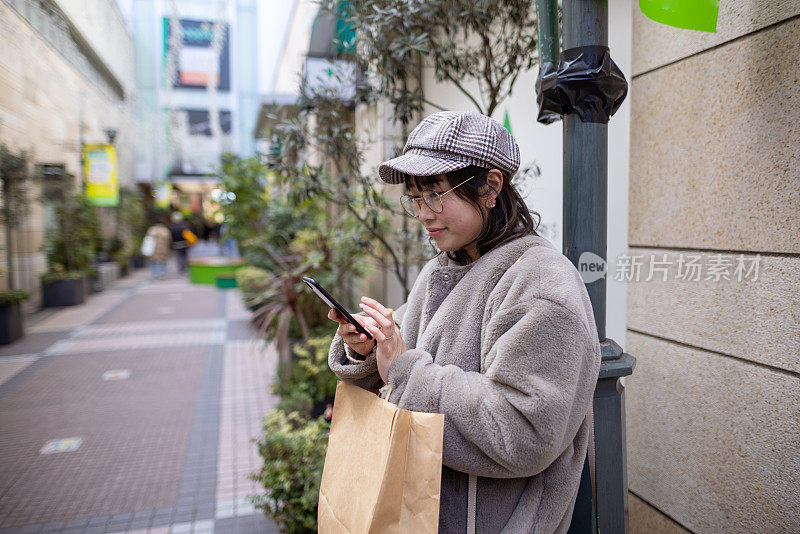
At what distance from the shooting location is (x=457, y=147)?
1.32 metres

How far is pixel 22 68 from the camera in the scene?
23.1ft

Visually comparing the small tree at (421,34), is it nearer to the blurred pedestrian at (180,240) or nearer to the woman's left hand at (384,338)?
the woman's left hand at (384,338)

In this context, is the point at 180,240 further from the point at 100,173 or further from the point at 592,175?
the point at 592,175

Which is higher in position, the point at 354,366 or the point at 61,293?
the point at 354,366

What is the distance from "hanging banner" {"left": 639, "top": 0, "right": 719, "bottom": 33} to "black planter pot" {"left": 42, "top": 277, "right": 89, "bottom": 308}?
12595 mm

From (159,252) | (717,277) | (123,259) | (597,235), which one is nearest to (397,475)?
(597,235)

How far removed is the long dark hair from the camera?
137 cm

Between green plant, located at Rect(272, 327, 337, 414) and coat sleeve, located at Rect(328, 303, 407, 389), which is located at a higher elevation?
coat sleeve, located at Rect(328, 303, 407, 389)

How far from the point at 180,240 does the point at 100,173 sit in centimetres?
478

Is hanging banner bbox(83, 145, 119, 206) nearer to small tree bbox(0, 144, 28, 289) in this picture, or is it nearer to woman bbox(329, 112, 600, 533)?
small tree bbox(0, 144, 28, 289)

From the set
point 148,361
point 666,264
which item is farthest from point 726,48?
point 148,361

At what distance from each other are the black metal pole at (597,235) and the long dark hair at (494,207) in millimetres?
304

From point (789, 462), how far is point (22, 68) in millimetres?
8915

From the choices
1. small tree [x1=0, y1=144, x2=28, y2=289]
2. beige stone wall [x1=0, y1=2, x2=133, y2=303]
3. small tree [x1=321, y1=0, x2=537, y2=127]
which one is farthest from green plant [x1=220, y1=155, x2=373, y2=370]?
small tree [x1=0, y1=144, x2=28, y2=289]
